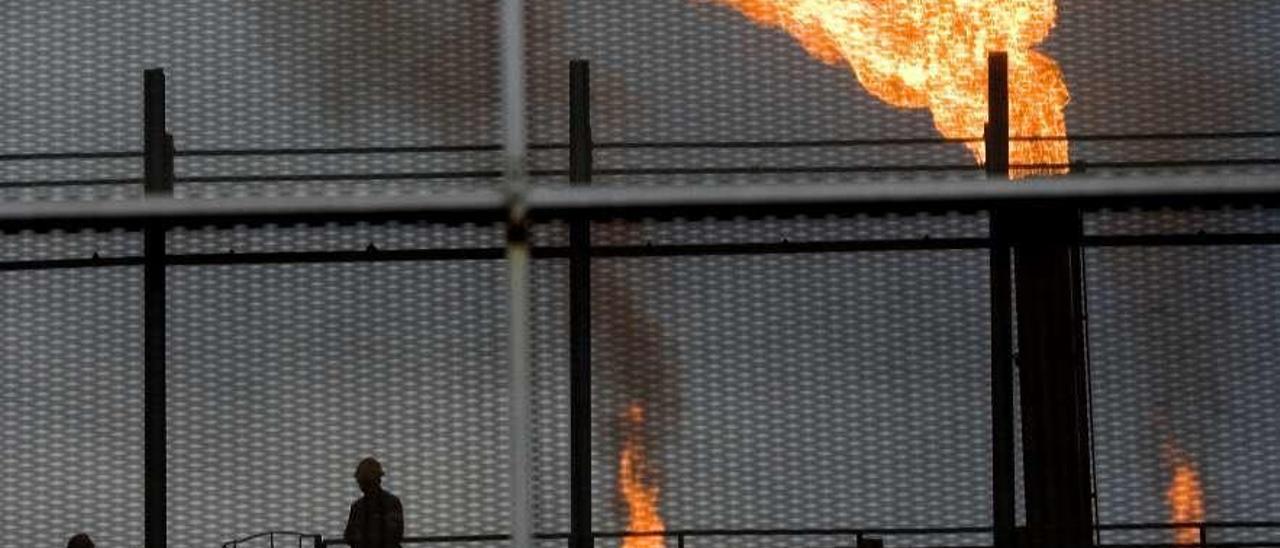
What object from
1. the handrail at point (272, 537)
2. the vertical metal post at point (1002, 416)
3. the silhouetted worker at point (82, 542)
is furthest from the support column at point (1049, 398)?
the silhouetted worker at point (82, 542)

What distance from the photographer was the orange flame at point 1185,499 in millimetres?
3439

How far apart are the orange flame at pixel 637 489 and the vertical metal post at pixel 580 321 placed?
0.07m

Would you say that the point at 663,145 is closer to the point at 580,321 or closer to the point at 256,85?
the point at 580,321

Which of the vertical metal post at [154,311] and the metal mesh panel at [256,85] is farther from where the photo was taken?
the metal mesh panel at [256,85]

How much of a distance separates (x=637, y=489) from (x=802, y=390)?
36 cm

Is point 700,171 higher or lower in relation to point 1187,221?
higher

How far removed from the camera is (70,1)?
12.0ft

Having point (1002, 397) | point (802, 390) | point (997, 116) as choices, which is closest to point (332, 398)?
point (802, 390)

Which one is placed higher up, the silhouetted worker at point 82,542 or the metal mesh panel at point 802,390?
the metal mesh panel at point 802,390

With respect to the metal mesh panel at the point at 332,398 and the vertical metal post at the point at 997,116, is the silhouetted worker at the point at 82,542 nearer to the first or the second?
the metal mesh panel at the point at 332,398

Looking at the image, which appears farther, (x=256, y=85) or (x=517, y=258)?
(x=256, y=85)

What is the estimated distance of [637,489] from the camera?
138 inches

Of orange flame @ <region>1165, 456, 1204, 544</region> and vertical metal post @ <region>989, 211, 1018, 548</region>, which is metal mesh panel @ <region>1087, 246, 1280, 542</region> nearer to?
orange flame @ <region>1165, 456, 1204, 544</region>

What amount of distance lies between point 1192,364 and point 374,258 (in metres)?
1.56
